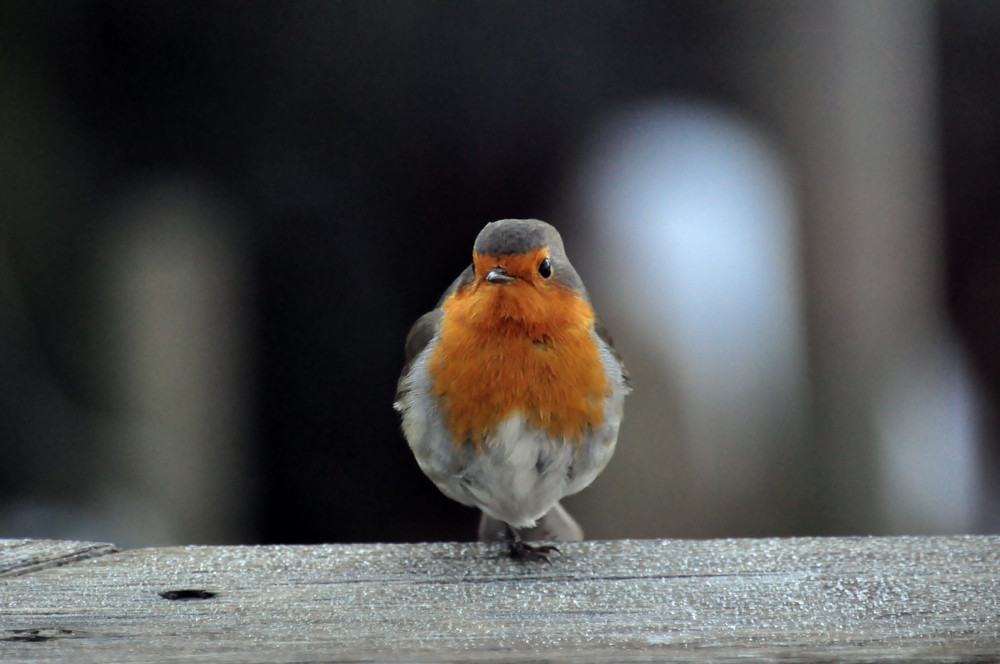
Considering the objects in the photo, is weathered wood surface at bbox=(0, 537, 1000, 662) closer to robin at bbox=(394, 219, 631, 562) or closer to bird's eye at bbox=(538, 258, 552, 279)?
robin at bbox=(394, 219, 631, 562)

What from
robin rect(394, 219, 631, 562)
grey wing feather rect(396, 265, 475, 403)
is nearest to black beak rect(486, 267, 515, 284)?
robin rect(394, 219, 631, 562)

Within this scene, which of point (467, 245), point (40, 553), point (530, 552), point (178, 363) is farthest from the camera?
point (178, 363)

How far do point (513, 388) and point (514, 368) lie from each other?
0.11ft

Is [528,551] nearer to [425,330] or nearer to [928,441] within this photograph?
[425,330]

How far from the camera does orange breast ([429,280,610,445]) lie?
1698mm

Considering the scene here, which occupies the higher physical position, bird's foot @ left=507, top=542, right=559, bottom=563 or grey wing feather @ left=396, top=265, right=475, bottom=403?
grey wing feather @ left=396, top=265, right=475, bottom=403

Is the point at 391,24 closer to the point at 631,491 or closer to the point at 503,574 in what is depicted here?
the point at 631,491

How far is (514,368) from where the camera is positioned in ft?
5.56

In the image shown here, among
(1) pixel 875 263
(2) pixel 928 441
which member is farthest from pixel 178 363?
(2) pixel 928 441

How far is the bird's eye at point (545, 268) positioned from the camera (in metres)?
1.74

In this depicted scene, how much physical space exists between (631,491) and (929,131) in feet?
5.20

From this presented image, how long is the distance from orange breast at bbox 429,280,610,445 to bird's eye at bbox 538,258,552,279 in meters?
0.02

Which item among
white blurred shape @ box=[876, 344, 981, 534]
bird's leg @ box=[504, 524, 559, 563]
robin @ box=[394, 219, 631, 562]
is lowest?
white blurred shape @ box=[876, 344, 981, 534]

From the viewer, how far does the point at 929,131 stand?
3.53 metres
